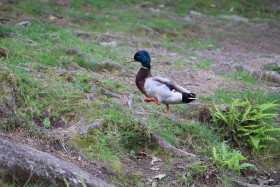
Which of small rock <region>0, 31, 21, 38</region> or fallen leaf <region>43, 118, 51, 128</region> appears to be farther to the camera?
small rock <region>0, 31, 21, 38</region>

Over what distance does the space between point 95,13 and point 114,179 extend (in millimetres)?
11412

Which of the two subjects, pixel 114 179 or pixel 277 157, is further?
pixel 277 157

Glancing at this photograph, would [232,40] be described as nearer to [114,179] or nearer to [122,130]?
[122,130]

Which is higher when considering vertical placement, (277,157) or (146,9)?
(146,9)

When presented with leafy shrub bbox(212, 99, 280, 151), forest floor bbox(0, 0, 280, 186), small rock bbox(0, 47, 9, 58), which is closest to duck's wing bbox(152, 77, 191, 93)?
forest floor bbox(0, 0, 280, 186)

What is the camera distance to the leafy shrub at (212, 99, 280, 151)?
4699 mm

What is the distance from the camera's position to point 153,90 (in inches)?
169

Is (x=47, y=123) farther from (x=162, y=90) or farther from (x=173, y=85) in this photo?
(x=173, y=85)

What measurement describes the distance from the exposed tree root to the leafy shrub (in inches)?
99.8

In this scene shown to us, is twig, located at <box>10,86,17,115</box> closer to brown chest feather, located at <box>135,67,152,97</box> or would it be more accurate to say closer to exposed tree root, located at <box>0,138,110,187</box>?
exposed tree root, located at <box>0,138,110,187</box>

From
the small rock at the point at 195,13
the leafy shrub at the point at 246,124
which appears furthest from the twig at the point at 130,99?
the small rock at the point at 195,13

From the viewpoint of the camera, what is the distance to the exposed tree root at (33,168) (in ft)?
9.27

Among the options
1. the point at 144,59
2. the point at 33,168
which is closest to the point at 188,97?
the point at 144,59

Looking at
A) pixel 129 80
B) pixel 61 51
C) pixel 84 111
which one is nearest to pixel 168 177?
pixel 84 111
